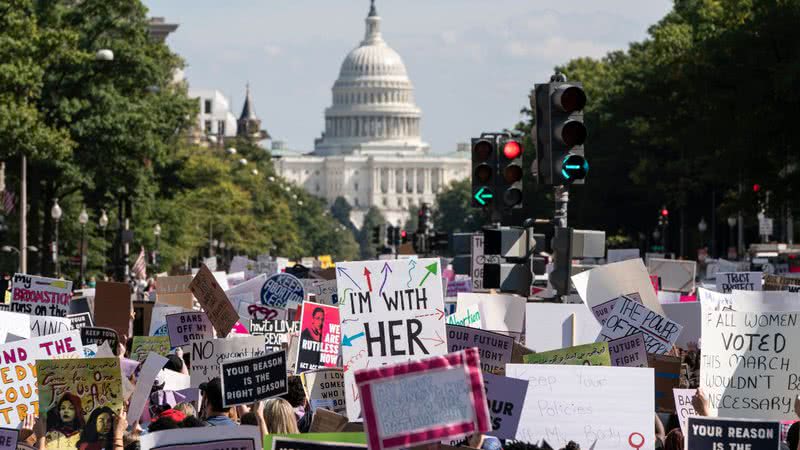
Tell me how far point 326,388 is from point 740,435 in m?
4.50

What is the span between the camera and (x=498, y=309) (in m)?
17.8

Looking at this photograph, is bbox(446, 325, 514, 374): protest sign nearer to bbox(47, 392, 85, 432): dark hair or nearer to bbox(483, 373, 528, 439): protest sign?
bbox(483, 373, 528, 439): protest sign

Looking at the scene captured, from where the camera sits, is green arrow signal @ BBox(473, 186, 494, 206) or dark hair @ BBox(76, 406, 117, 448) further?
green arrow signal @ BBox(473, 186, 494, 206)

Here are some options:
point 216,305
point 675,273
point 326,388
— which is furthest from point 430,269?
point 675,273

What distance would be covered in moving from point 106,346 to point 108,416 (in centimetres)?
366

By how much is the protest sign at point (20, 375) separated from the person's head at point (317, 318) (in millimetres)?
3380

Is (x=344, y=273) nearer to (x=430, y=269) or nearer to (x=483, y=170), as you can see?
(x=430, y=269)

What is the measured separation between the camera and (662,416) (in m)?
13.3

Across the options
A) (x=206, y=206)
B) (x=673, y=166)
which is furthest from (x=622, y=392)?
(x=206, y=206)

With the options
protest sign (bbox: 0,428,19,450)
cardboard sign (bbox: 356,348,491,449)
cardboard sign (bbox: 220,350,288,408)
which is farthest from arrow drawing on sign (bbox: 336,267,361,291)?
cardboard sign (bbox: 356,348,491,449)

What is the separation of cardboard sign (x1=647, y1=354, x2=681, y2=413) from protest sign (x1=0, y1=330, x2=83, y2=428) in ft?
13.1

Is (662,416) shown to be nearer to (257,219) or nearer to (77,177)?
(77,177)

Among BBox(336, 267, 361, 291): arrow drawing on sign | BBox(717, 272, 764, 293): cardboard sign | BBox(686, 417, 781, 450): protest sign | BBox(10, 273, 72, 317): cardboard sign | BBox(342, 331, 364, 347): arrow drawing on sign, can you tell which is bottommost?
BBox(686, 417, 781, 450): protest sign

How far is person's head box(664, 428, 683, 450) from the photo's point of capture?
11.0m
